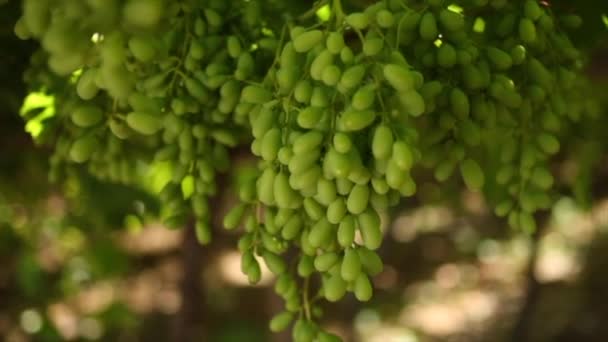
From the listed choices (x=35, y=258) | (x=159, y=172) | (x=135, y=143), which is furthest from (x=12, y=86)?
(x=35, y=258)

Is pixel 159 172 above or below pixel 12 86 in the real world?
below

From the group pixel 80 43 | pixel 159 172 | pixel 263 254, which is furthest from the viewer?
pixel 159 172

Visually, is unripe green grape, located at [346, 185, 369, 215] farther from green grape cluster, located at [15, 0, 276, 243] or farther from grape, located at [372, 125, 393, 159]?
green grape cluster, located at [15, 0, 276, 243]

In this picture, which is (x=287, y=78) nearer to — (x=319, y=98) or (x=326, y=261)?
(x=319, y=98)

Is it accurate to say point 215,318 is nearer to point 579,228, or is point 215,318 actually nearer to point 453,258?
point 453,258

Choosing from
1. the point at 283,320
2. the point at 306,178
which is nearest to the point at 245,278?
the point at 283,320

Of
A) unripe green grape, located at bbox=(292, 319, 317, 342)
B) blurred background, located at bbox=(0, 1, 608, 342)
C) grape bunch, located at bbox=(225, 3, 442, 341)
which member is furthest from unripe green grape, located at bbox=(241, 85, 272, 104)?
blurred background, located at bbox=(0, 1, 608, 342)

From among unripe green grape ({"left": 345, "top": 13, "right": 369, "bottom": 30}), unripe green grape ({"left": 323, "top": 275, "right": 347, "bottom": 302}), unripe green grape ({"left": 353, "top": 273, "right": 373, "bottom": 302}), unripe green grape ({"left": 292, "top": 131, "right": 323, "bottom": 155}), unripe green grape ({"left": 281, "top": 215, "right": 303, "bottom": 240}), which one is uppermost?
unripe green grape ({"left": 345, "top": 13, "right": 369, "bottom": 30})
